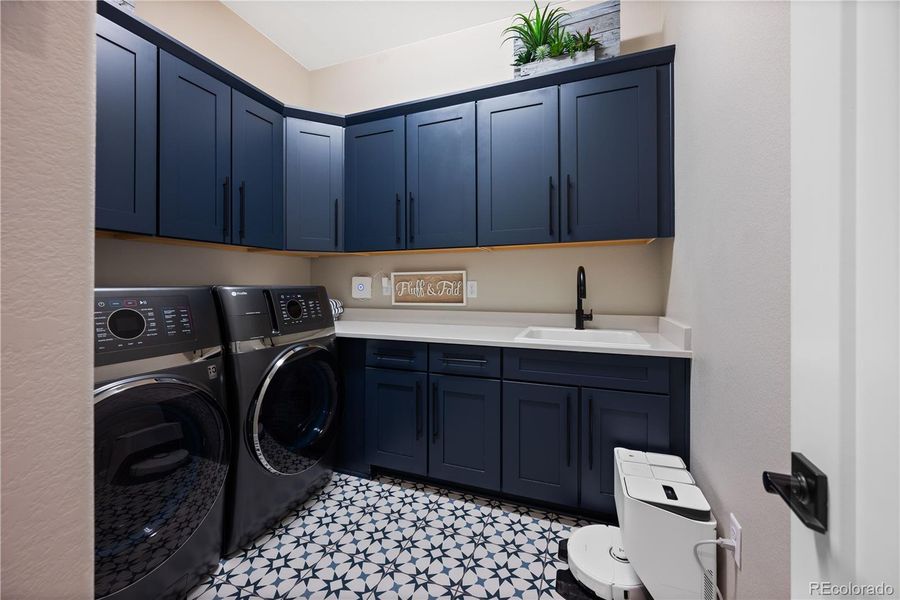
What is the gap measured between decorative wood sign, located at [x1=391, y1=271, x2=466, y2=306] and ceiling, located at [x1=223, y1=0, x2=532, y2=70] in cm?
171

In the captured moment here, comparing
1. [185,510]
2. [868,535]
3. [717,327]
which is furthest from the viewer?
[185,510]

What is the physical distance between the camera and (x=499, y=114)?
6.79 feet

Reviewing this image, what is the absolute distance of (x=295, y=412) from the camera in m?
1.77

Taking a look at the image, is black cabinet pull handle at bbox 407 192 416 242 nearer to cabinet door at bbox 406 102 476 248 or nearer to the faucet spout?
cabinet door at bbox 406 102 476 248

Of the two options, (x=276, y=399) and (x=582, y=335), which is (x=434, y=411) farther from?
(x=582, y=335)

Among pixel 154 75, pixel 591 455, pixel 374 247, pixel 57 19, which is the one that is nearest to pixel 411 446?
pixel 591 455

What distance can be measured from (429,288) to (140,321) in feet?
5.50

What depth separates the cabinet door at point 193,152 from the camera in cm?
162

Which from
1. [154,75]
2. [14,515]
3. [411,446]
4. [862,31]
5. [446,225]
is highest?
[154,75]

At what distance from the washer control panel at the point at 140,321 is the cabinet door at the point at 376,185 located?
1.23 metres

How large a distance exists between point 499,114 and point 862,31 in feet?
6.35

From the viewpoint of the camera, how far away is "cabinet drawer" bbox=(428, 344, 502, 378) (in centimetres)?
183

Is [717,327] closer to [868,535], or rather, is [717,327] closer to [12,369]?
[868,535]

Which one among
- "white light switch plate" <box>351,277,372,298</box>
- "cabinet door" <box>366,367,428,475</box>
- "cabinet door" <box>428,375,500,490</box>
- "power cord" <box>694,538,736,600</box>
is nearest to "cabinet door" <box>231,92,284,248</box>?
"white light switch plate" <box>351,277,372,298</box>
